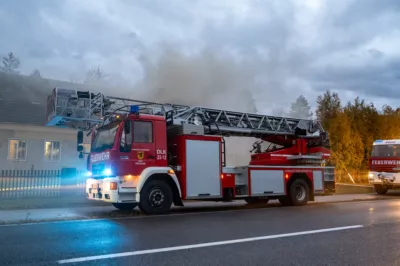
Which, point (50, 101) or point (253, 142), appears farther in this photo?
point (253, 142)

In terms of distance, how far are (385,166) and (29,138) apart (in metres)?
19.4

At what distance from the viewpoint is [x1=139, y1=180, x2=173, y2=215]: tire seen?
375 inches

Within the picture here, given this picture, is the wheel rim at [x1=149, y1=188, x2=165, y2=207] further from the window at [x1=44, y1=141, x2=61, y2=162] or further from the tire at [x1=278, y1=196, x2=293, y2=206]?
the window at [x1=44, y1=141, x2=61, y2=162]

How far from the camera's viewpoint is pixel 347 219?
9141 millimetres

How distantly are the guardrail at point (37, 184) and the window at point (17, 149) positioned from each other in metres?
9.12

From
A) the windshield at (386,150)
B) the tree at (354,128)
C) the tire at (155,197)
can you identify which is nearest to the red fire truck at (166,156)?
the tire at (155,197)

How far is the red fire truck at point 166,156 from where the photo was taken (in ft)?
31.3

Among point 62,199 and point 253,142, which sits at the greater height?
point 253,142

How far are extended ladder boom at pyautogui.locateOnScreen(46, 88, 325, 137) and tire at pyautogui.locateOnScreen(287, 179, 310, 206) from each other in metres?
1.80

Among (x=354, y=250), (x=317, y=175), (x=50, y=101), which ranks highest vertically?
(x=50, y=101)

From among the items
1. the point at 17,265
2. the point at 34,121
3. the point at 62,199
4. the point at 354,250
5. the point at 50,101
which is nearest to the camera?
the point at 17,265

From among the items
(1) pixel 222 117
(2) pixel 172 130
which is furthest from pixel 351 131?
(2) pixel 172 130

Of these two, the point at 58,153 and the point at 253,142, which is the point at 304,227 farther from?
the point at 58,153

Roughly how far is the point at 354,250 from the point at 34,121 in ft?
69.6
